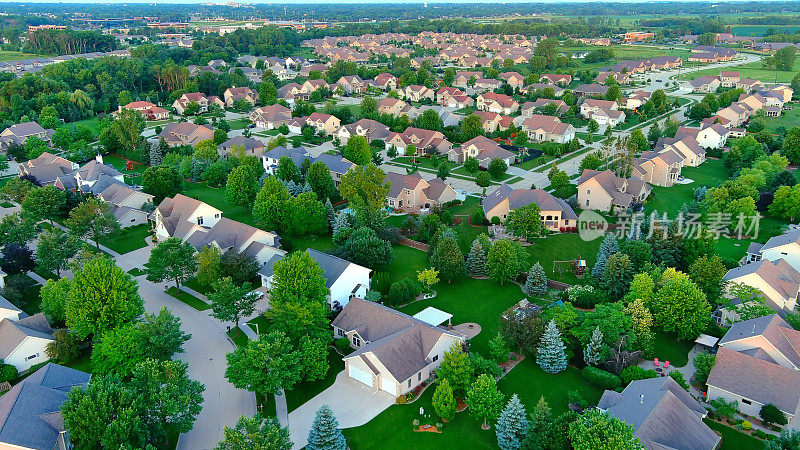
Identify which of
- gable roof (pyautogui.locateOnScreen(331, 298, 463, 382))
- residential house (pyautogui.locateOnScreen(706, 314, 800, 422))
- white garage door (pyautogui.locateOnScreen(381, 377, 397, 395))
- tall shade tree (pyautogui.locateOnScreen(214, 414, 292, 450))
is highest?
tall shade tree (pyautogui.locateOnScreen(214, 414, 292, 450))

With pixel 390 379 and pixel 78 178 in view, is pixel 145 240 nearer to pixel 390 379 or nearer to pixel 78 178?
pixel 78 178

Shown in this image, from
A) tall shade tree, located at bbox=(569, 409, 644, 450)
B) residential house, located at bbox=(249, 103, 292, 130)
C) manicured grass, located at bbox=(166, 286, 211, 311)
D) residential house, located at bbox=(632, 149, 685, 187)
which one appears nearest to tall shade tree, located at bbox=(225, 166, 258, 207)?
manicured grass, located at bbox=(166, 286, 211, 311)

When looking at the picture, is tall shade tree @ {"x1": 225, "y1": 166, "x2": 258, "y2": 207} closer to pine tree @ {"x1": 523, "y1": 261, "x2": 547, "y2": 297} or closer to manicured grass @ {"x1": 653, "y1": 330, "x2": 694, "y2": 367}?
pine tree @ {"x1": 523, "y1": 261, "x2": 547, "y2": 297}

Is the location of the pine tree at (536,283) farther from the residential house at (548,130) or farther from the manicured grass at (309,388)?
the residential house at (548,130)

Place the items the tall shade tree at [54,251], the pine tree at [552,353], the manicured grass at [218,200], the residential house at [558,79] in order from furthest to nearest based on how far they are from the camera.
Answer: the residential house at [558,79]
the manicured grass at [218,200]
the tall shade tree at [54,251]
the pine tree at [552,353]

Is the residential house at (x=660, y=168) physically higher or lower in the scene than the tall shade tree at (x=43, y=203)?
higher

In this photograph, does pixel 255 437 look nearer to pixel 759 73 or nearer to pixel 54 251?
pixel 54 251

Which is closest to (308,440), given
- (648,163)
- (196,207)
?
(196,207)

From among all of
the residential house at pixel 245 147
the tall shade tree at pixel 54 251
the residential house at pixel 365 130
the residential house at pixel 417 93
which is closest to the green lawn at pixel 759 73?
the residential house at pixel 417 93
